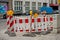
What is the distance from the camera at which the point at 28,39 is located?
13227 mm

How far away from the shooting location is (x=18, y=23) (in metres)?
16.1

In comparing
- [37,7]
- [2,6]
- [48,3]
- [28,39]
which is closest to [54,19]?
[28,39]

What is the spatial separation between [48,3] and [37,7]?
7434 mm

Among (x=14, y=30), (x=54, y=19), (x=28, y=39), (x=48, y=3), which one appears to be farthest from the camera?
(x=48, y=3)

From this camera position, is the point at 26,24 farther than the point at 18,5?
No

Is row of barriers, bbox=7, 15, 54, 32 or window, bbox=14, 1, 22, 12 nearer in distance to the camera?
row of barriers, bbox=7, 15, 54, 32

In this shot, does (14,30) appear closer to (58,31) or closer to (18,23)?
(18,23)

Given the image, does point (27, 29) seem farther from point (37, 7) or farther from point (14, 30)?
point (37, 7)

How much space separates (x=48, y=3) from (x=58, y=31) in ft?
189

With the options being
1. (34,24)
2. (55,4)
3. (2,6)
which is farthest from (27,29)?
(55,4)

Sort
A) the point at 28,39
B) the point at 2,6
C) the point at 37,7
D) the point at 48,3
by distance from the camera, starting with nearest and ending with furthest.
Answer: the point at 28,39, the point at 2,6, the point at 37,7, the point at 48,3

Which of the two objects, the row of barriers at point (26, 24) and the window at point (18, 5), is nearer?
the row of barriers at point (26, 24)

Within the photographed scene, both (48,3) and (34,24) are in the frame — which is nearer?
(34,24)

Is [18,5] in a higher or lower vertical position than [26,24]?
lower
